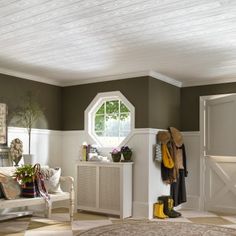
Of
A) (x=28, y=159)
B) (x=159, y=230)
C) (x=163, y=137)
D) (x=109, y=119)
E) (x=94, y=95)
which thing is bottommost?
(x=159, y=230)

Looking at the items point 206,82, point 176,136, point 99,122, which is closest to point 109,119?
point 99,122

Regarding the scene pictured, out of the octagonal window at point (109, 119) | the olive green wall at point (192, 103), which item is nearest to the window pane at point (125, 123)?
the octagonal window at point (109, 119)

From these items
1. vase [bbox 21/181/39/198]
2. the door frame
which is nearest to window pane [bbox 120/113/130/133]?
the door frame

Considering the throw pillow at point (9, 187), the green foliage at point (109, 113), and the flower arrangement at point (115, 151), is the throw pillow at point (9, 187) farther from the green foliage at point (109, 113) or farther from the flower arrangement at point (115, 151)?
the green foliage at point (109, 113)

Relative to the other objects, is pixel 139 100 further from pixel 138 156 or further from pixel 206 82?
pixel 206 82

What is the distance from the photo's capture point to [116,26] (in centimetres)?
380

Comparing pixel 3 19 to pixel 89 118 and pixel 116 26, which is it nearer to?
pixel 116 26

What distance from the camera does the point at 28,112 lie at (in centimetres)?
626

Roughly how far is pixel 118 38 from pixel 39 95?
9.09ft

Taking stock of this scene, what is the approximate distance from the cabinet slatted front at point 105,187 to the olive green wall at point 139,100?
32.4 inches

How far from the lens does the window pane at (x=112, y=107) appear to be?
654cm

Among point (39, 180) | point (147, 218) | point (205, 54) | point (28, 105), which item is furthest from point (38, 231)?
point (205, 54)

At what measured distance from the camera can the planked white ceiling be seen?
3.33 meters

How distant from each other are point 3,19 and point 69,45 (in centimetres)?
103
